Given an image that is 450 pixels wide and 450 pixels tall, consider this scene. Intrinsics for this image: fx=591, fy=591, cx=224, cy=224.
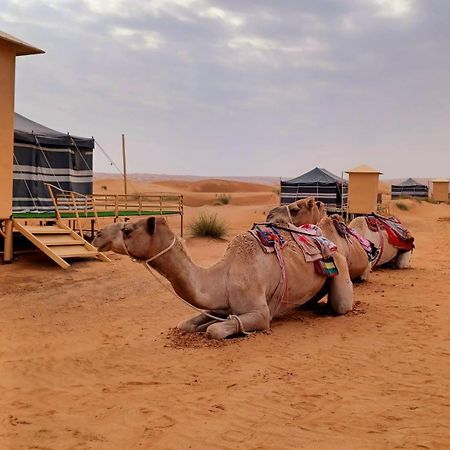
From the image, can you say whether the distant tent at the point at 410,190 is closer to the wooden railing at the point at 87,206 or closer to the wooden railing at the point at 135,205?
the wooden railing at the point at 135,205

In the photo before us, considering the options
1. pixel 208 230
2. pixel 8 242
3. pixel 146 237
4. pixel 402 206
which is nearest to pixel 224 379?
pixel 146 237

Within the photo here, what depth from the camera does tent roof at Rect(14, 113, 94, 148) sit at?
57.8ft

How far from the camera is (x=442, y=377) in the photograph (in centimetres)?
523

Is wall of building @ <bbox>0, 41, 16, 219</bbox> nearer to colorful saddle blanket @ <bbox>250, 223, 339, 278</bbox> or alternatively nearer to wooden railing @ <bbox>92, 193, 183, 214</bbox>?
wooden railing @ <bbox>92, 193, 183, 214</bbox>

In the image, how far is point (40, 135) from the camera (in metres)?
18.2

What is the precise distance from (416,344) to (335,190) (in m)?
27.0

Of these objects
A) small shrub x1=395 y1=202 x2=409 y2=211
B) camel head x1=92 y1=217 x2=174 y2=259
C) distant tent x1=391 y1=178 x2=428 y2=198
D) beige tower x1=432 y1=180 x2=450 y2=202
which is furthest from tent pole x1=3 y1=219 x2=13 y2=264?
distant tent x1=391 y1=178 x2=428 y2=198

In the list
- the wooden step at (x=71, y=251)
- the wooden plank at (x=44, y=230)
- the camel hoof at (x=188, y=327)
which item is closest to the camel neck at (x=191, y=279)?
the camel hoof at (x=188, y=327)

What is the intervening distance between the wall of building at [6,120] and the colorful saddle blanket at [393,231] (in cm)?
781

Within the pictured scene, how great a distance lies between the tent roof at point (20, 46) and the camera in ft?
40.9

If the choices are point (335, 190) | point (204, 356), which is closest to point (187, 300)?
point (204, 356)

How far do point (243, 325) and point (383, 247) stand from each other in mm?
6505

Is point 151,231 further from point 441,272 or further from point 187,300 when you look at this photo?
point 441,272

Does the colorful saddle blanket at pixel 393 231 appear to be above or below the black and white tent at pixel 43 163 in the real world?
below
